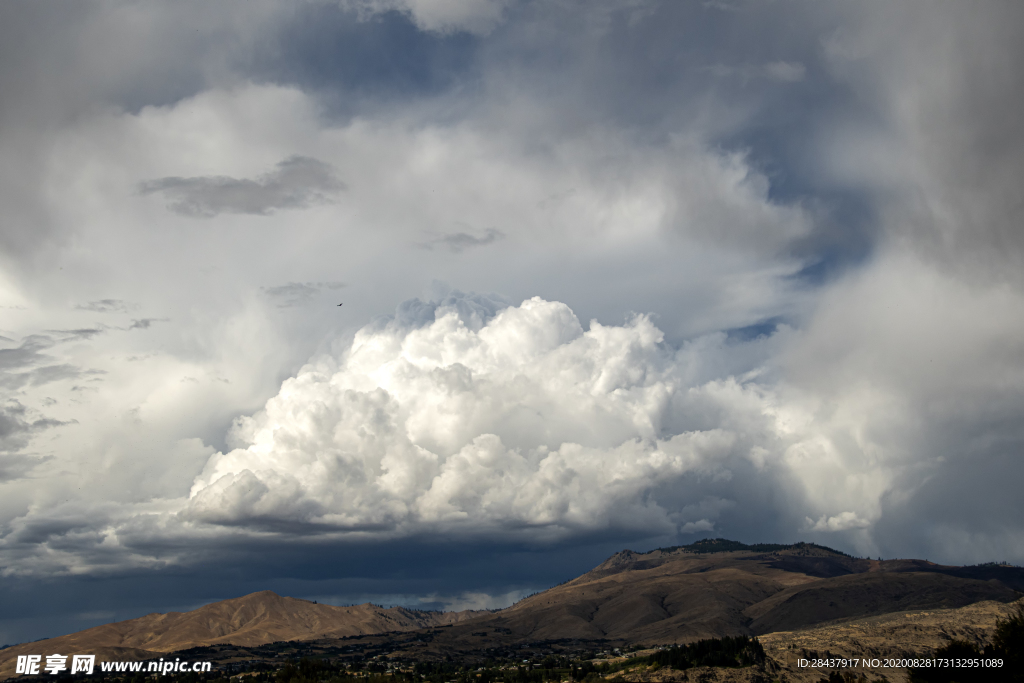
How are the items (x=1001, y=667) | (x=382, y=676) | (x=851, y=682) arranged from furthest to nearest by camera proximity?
(x=851, y=682)
(x=382, y=676)
(x=1001, y=667)

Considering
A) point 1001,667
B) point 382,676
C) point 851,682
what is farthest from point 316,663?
point 1001,667

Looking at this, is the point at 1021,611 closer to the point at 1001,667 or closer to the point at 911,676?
the point at 1001,667

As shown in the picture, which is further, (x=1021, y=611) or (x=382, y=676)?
(x=382, y=676)

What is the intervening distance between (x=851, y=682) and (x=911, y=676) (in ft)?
44.6

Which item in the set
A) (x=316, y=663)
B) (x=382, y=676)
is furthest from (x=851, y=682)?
(x=316, y=663)

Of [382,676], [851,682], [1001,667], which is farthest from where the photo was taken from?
[851,682]

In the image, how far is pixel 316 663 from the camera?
Answer: 162250mm

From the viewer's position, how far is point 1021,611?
156125 millimetres

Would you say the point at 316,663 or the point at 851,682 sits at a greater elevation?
the point at 316,663

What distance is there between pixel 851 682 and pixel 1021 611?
46.0 metres

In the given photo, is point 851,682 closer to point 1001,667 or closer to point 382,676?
point 1001,667

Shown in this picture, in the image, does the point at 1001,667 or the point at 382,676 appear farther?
the point at 382,676

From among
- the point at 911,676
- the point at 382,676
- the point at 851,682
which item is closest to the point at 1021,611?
the point at 911,676

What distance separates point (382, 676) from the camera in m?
170
